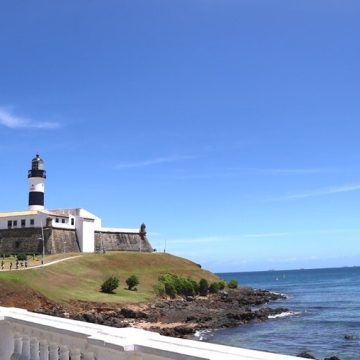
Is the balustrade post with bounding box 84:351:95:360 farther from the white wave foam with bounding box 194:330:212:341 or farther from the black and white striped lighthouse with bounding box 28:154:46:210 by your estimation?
the black and white striped lighthouse with bounding box 28:154:46:210

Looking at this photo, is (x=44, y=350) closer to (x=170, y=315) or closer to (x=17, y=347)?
(x=17, y=347)

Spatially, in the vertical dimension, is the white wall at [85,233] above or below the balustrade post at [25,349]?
above

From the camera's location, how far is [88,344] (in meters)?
5.45

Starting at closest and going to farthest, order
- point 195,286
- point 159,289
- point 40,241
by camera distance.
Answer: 1. point 159,289
2. point 195,286
3. point 40,241

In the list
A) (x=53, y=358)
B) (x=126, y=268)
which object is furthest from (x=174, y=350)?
(x=126, y=268)

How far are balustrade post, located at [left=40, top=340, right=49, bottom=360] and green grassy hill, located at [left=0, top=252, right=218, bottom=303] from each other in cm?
3575

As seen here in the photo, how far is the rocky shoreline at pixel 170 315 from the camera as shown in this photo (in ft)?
121

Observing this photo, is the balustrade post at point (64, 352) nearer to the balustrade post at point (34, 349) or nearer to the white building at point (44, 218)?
the balustrade post at point (34, 349)

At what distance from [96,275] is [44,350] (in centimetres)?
5522

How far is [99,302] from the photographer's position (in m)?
45.8

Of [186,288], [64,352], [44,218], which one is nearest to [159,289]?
[186,288]

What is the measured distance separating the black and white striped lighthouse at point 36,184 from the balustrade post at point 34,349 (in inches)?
3069

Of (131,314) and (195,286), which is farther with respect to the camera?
(195,286)

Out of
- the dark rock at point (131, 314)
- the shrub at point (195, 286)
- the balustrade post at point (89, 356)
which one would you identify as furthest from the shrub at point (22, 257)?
the balustrade post at point (89, 356)
